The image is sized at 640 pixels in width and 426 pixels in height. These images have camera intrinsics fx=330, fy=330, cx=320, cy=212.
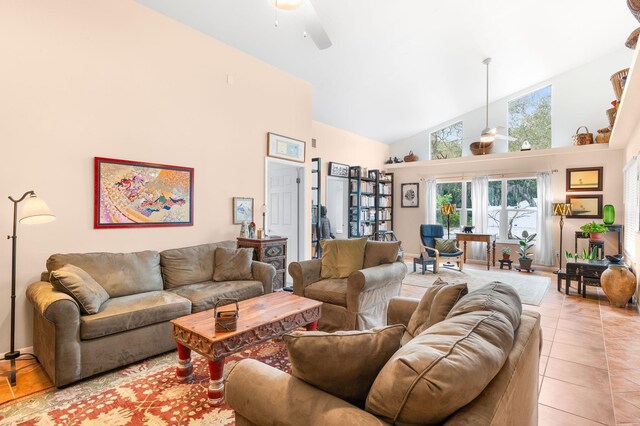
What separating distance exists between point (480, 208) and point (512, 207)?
0.64m

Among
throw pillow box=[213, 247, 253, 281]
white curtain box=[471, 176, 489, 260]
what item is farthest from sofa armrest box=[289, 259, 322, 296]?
white curtain box=[471, 176, 489, 260]

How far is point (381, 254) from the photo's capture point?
362 centimetres

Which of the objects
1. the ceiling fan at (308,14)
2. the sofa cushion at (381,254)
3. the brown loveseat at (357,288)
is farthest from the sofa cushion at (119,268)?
the ceiling fan at (308,14)

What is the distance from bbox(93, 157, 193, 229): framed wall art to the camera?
10.5ft

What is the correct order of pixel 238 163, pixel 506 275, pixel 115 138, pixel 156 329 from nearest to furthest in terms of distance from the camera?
pixel 156 329 < pixel 115 138 < pixel 238 163 < pixel 506 275

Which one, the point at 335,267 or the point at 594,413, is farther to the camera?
the point at 335,267

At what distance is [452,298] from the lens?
1691mm

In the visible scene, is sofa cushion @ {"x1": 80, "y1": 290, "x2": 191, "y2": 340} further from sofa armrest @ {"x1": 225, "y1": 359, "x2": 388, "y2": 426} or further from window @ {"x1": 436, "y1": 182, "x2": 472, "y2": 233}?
window @ {"x1": 436, "y1": 182, "x2": 472, "y2": 233}

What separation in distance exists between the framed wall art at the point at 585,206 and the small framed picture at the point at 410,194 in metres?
3.10

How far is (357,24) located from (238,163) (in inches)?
89.8

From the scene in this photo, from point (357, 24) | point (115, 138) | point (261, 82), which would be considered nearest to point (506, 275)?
point (357, 24)

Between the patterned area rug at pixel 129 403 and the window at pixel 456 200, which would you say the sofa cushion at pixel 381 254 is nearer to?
the patterned area rug at pixel 129 403

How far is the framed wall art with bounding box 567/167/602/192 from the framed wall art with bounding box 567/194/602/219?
0.15 metres

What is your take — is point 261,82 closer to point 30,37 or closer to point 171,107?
point 171,107
